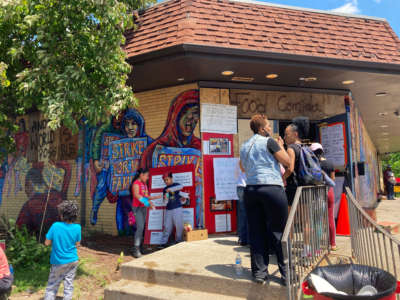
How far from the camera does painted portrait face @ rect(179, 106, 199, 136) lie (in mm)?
7762

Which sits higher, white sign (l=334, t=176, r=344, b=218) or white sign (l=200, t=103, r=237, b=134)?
white sign (l=200, t=103, r=237, b=134)

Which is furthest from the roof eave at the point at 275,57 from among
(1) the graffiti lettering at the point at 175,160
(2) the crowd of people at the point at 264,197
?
(2) the crowd of people at the point at 264,197

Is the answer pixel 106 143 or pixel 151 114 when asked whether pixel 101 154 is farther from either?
pixel 151 114

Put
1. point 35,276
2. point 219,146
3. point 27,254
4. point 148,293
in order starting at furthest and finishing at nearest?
point 219,146 < point 27,254 < point 35,276 < point 148,293

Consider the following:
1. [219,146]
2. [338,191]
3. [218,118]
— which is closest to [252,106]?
[218,118]

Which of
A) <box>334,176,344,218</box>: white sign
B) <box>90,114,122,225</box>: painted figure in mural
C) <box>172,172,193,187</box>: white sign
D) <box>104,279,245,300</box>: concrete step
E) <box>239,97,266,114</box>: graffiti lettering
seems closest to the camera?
<box>104,279,245,300</box>: concrete step

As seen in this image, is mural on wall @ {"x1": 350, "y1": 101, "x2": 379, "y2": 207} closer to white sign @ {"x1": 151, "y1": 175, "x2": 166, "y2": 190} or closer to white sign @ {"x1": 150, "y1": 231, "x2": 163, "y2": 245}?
white sign @ {"x1": 151, "y1": 175, "x2": 166, "y2": 190}

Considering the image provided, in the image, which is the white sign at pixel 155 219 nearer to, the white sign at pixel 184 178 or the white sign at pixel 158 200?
the white sign at pixel 158 200

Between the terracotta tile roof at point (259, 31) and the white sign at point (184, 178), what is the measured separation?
9.67 feet

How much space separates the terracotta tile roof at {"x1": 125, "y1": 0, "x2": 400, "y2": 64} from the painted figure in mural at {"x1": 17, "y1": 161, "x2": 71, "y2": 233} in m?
4.76

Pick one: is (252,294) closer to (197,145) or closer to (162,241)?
(162,241)

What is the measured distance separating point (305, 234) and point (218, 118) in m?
4.31

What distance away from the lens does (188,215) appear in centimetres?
Result: 750

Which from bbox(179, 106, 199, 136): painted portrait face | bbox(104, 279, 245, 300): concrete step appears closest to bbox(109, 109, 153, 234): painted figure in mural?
bbox(179, 106, 199, 136): painted portrait face
